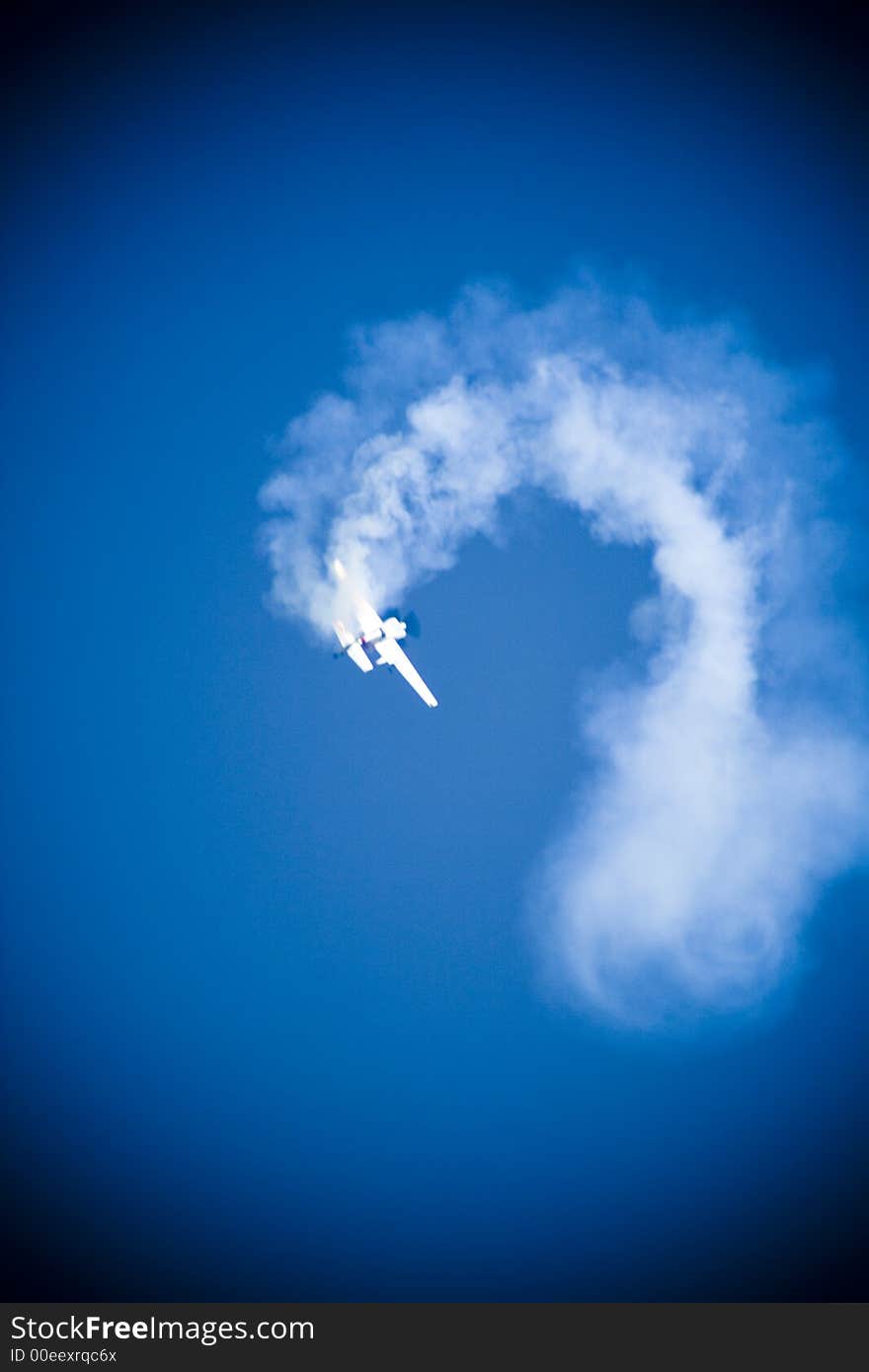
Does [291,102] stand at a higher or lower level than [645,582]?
higher

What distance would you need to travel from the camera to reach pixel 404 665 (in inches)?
1005

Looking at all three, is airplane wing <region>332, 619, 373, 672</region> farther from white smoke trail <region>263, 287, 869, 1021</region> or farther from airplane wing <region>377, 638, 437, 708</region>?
white smoke trail <region>263, 287, 869, 1021</region>

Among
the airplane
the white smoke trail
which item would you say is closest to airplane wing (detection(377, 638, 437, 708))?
the airplane

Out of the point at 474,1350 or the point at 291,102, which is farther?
the point at 291,102

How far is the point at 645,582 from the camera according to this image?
2594 cm

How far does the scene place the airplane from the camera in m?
24.6

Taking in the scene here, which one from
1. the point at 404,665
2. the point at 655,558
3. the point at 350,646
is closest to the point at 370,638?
the point at 350,646

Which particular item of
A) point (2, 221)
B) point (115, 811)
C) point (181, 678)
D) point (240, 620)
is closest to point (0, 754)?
point (115, 811)

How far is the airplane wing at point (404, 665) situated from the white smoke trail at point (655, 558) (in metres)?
1.56

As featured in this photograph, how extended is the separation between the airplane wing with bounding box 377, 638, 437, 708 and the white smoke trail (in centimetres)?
156

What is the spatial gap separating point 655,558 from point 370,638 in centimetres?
856

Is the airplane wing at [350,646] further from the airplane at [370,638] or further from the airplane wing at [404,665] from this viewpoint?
the airplane wing at [404,665]

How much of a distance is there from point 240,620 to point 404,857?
8.51 metres

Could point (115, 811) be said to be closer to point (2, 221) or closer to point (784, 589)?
point (2, 221)
